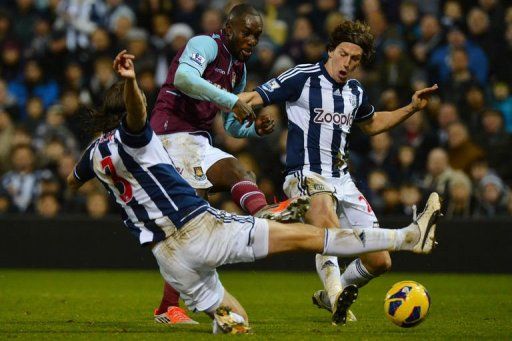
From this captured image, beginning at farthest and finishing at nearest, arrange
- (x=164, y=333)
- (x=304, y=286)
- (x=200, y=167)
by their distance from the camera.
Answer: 1. (x=304, y=286)
2. (x=200, y=167)
3. (x=164, y=333)

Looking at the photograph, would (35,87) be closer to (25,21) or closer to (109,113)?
(25,21)

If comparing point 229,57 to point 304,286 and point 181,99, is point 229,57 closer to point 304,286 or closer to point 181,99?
point 181,99

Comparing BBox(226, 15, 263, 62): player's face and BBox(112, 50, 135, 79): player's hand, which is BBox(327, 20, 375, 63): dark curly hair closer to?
BBox(226, 15, 263, 62): player's face

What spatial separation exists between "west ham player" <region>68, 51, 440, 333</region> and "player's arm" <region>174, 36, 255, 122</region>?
77 centimetres

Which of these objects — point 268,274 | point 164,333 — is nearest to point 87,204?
point 268,274

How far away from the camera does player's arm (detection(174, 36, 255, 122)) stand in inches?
311

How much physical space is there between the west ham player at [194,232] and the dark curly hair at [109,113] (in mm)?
114

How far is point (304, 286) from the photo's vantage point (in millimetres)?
12352

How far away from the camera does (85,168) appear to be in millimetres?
7637

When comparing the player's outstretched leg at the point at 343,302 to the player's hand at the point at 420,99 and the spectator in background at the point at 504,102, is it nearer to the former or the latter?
the player's hand at the point at 420,99

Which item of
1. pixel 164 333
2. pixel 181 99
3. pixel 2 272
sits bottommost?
pixel 2 272

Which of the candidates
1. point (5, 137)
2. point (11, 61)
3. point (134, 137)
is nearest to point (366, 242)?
point (134, 137)

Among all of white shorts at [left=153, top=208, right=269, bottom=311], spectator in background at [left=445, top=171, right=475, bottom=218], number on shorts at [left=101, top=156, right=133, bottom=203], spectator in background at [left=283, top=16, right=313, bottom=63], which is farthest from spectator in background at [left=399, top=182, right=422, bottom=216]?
number on shorts at [left=101, top=156, right=133, bottom=203]

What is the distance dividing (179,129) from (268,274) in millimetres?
5785
